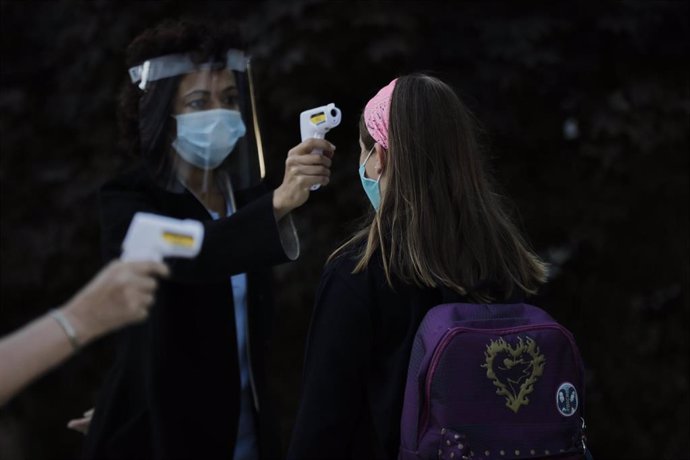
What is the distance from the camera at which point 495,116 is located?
14.2 feet

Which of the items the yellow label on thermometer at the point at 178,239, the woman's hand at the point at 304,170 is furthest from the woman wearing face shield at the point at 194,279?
the yellow label on thermometer at the point at 178,239

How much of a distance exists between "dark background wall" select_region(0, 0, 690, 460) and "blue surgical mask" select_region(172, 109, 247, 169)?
1.05m


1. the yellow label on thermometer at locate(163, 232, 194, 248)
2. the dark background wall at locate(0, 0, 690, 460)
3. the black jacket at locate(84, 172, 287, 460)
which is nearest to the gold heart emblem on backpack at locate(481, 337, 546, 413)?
the yellow label on thermometer at locate(163, 232, 194, 248)

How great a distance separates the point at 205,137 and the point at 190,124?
6 cm

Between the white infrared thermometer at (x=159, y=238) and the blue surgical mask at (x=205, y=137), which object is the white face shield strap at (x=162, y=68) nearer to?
the blue surgical mask at (x=205, y=137)

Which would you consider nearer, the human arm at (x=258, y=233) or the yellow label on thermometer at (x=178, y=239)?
the yellow label on thermometer at (x=178, y=239)

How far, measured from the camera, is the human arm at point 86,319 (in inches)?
57.3

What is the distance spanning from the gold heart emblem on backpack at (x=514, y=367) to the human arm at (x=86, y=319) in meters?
0.81

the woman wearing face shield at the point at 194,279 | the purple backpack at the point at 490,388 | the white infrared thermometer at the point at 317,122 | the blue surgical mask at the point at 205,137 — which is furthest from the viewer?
the blue surgical mask at the point at 205,137

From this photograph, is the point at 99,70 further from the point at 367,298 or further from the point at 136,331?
the point at 367,298

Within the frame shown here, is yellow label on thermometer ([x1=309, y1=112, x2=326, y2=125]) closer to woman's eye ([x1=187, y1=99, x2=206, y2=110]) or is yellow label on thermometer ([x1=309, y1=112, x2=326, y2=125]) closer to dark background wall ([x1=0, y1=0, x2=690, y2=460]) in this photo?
woman's eye ([x1=187, y1=99, x2=206, y2=110])

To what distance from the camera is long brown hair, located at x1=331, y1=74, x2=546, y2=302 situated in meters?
2.16

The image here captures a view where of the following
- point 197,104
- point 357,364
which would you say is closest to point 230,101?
point 197,104

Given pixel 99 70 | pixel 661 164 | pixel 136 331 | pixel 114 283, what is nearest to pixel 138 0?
pixel 99 70
